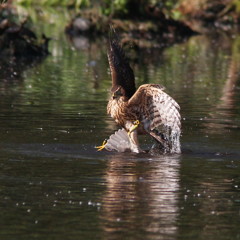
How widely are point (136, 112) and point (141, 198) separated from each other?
348cm

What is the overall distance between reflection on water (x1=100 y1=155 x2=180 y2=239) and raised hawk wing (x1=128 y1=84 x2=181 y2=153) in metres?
0.45

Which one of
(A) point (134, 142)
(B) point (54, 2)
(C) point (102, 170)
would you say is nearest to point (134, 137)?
(A) point (134, 142)

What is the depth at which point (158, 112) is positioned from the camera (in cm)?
1427

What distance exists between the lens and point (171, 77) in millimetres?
26969

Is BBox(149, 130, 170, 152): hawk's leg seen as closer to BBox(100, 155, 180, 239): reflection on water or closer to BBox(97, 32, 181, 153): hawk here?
BBox(97, 32, 181, 153): hawk

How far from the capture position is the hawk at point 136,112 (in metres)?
14.2

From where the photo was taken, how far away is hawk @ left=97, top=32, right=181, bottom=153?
14.2m

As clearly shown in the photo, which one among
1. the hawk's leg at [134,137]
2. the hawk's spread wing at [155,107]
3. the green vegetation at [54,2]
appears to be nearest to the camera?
the hawk's spread wing at [155,107]

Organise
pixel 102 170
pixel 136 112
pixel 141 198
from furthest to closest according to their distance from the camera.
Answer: pixel 136 112 → pixel 102 170 → pixel 141 198

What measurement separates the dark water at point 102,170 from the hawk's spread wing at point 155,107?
48 centimetres

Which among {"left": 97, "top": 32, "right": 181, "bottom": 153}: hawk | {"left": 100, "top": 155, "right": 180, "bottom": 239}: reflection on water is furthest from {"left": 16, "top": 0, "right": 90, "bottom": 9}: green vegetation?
{"left": 100, "top": 155, "right": 180, "bottom": 239}: reflection on water

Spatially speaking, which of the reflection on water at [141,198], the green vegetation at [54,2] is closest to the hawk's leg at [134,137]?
the reflection on water at [141,198]

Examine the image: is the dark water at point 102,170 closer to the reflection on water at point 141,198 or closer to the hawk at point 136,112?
the reflection on water at point 141,198

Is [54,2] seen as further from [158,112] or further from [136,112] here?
[158,112]
